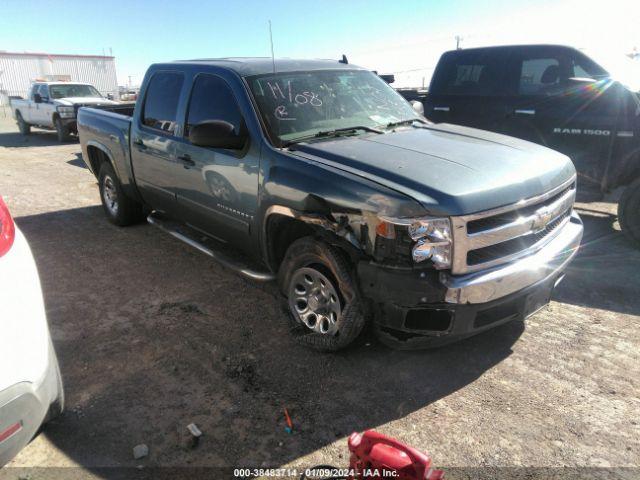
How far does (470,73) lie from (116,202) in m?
5.19

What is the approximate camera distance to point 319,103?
372 centimetres

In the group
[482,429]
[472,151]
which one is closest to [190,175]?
[472,151]

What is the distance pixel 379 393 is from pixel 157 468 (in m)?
1.30

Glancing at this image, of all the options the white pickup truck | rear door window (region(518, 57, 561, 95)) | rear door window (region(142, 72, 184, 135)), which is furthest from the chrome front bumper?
the white pickup truck

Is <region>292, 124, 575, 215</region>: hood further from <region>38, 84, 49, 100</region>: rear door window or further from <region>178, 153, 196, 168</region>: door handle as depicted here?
<region>38, 84, 49, 100</region>: rear door window

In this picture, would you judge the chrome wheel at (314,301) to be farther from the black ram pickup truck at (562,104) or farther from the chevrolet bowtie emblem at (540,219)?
the black ram pickup truck at (562,104)

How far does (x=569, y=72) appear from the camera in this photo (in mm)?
5840

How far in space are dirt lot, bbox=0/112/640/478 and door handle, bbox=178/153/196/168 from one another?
1.12 meters

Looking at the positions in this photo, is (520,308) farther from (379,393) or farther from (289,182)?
(289,182)

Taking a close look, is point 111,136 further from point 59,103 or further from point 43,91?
point 43,91

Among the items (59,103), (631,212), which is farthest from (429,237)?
(59,103)

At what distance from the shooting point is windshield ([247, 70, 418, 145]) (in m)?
3.48

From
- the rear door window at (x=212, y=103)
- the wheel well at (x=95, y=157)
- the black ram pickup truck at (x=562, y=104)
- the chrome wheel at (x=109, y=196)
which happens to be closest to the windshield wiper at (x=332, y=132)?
the rear door window at (x=212, y=103)

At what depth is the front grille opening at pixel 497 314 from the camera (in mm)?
2705
